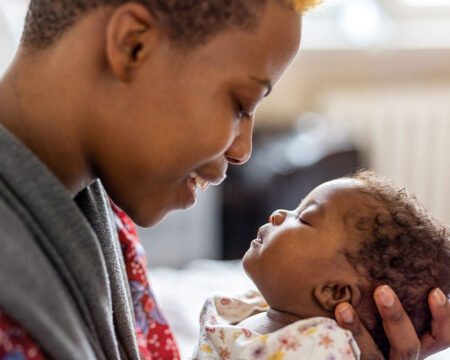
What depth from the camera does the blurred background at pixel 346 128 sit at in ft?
9.25

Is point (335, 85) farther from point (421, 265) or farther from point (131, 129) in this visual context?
point (131, 129)

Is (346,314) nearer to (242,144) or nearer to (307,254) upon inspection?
(307,254)

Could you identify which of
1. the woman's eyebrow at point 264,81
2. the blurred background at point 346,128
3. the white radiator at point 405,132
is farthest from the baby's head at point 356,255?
the white radiator at point 405,132

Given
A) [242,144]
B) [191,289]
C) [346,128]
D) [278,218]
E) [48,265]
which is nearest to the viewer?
[48,265]

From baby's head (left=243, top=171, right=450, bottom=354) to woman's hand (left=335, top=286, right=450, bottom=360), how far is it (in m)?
0.03

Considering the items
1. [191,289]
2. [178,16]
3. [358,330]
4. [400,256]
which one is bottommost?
[191,289]

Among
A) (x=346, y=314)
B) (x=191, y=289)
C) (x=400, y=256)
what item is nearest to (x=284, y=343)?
(x=346, y=314)

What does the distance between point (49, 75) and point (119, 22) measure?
0.11 m

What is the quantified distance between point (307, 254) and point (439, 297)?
223mm

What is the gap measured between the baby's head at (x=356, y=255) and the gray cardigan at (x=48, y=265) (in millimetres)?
375

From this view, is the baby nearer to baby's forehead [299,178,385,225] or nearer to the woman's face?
baby's forehead [299,178,385,225]

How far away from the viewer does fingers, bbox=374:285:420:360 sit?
932 millimetres

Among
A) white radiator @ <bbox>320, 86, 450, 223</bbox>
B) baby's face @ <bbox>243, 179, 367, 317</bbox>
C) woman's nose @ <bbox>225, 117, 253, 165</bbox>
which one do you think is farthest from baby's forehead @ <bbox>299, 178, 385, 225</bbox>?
white radiator @ <bbox>320, 86, 450, 223</bbox>

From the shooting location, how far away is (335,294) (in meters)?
0.99
